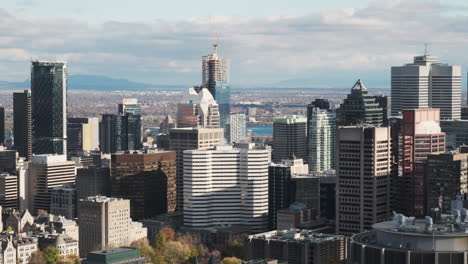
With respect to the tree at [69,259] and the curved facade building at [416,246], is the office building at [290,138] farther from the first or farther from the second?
the curved facade building at [416,246]

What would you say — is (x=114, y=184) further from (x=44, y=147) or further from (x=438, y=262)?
(x=438, y=262)

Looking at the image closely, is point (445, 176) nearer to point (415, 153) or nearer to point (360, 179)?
point (415, 153)

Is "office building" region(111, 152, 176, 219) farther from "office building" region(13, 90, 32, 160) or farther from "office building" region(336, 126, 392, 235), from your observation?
"office building" region(13, 90, 32, 160)

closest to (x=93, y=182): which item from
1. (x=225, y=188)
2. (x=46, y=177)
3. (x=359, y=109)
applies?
(x=46, y=177)

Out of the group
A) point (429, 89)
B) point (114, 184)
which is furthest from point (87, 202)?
point (429, 89)

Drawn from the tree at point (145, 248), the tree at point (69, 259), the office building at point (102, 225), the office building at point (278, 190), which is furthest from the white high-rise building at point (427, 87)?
the tree at point (69, 259)

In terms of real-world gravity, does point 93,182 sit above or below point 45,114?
below

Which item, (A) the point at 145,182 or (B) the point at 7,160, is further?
(B) the point at 7,160

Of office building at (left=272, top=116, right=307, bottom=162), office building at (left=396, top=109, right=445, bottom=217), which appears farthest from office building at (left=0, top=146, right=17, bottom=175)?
office building at (left=396, top=109, right=445, bottom=217)
